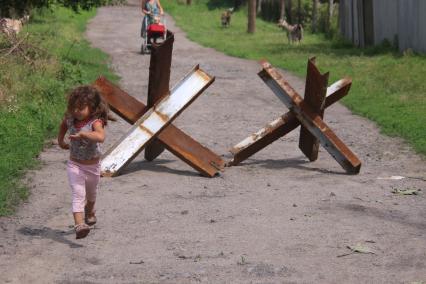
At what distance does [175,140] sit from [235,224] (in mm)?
2307

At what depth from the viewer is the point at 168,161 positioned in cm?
1048

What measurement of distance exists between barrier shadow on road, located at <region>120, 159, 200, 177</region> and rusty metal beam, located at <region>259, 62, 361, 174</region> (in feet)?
4.03

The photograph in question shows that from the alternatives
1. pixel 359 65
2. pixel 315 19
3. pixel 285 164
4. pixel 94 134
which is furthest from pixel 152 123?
pixel 315 19

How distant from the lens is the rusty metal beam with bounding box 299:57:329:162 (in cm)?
980

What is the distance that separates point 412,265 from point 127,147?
3703 mm

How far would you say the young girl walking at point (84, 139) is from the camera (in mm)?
7293

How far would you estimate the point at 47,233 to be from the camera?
735 cm

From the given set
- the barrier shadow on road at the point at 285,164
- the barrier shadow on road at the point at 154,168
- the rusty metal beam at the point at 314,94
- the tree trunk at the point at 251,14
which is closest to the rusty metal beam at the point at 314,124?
the rusty metal beam at the point at 314,94

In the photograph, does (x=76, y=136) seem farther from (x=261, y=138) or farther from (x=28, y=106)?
(x=28, y=106)

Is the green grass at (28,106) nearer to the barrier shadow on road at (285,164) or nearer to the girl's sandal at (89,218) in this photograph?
the girl's sandal at (89,218)

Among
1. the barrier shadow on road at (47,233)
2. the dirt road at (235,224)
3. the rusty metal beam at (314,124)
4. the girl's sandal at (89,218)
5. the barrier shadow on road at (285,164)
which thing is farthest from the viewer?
the barrier shadow on road at (285,164)

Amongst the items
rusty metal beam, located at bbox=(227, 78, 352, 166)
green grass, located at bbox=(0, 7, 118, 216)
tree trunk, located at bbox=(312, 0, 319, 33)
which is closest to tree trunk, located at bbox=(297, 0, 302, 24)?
tree trunk, located at bbox=(312, 0, 319, 33)

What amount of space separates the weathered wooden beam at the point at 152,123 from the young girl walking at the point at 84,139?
1.82m

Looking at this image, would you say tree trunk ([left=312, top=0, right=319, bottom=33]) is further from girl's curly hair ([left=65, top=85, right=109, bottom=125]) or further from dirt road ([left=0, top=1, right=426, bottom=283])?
girl's curly hair ([left=65, top=85, right=109, bottom=125])
